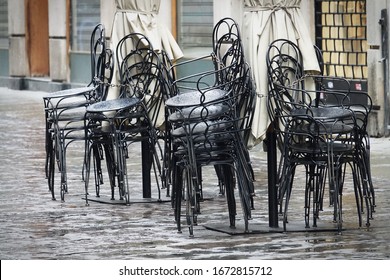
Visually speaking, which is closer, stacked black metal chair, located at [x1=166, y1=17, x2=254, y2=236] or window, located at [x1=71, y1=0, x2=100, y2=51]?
stacked black metal chair, located at [x1=166, y1=17, x2=254, y2=236]

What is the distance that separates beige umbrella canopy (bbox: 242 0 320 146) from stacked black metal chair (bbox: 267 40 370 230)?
76 mm

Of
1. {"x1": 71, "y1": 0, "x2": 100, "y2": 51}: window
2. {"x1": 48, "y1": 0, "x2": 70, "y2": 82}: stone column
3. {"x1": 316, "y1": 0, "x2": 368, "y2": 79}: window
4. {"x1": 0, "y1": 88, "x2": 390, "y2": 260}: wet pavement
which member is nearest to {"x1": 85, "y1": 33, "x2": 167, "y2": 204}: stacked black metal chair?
{"x1": 0, "y1": 88, "x2": 390, "y2": 260}: wet pavement

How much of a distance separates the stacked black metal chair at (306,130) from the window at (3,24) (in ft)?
69.7

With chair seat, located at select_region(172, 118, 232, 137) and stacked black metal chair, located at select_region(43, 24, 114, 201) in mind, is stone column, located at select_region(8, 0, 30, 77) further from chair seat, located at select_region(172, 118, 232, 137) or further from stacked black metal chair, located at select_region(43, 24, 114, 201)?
chair seat, located at select_region(172, 118, 232, 137)

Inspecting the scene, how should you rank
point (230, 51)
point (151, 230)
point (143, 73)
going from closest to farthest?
point (151, 230) < point (230, 51) < point (143, 73)

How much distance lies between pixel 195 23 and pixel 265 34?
12.4 m

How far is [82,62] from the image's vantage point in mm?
27516

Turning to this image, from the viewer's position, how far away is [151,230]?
1068cm

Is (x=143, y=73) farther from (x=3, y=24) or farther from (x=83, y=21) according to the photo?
(x=3, y=24)

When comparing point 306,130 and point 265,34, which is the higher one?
point 265,34

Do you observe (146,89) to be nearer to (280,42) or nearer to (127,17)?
(127,17)

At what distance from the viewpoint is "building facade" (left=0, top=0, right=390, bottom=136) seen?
17844mm

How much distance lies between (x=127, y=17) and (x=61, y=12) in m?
15.7

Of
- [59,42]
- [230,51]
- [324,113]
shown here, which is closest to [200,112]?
[324,113]
